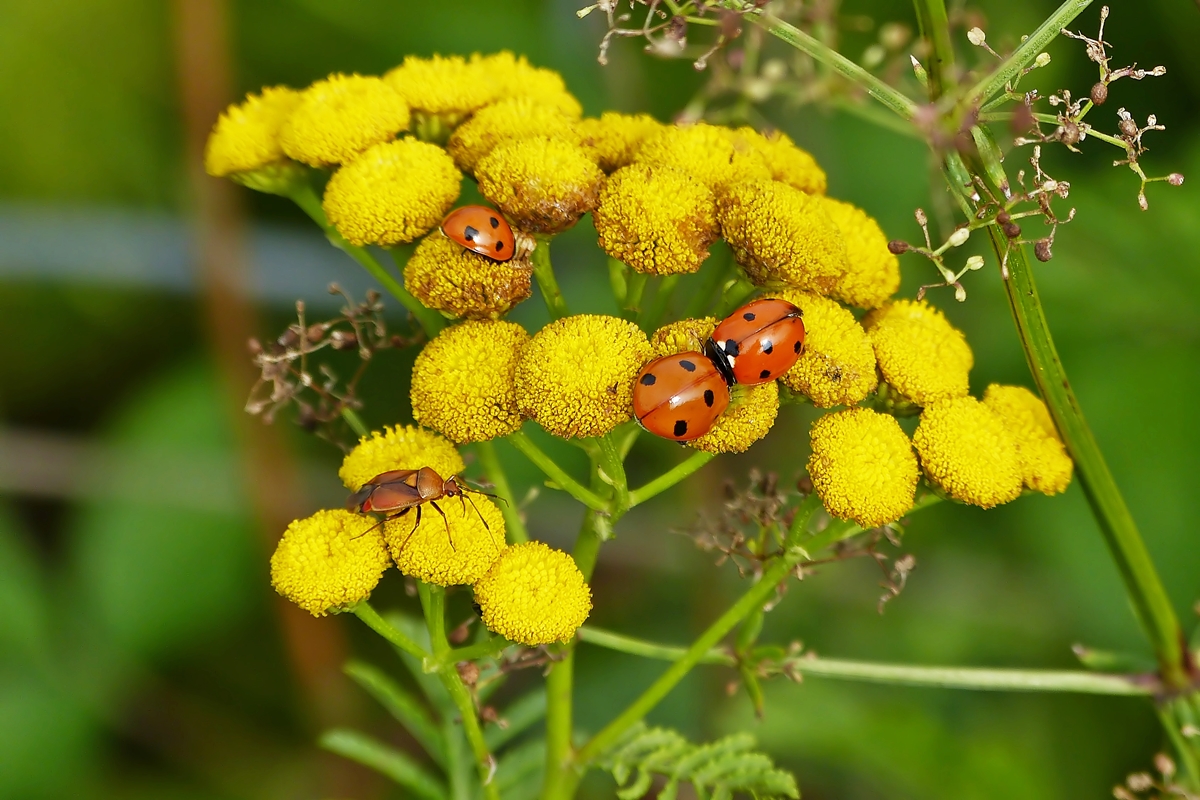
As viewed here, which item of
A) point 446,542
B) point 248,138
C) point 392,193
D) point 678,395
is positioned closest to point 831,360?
point 678,395

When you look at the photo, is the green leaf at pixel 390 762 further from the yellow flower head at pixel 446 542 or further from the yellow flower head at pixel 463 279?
the yellow flower head at pixel 463 279

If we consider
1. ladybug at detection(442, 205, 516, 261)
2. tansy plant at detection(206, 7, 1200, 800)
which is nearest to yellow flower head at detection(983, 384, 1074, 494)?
tansy plant at detection(206, 7, 1200, 800)

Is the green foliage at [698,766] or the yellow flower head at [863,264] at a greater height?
the yellow flower head at [863,264]

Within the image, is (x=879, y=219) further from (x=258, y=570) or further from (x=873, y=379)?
(x=258, y=570)

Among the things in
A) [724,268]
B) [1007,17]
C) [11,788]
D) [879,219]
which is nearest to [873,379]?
[724,268]

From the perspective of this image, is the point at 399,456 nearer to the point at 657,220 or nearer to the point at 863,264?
the point at 657,220

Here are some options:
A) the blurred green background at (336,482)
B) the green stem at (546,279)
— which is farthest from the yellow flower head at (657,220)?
the blurred green background at (336,482)

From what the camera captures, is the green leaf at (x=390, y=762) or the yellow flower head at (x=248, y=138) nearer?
the yellow flower head at (x=248, y=138)
